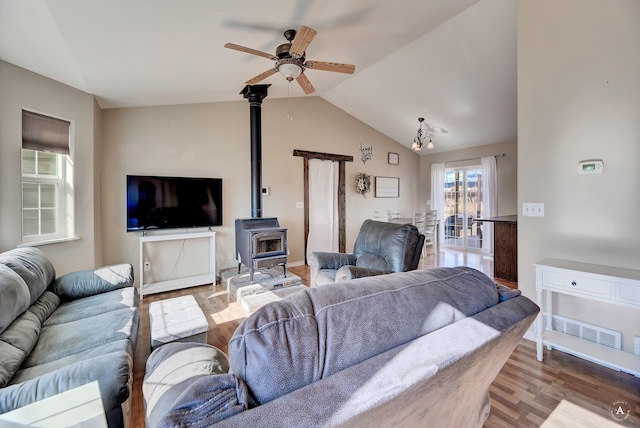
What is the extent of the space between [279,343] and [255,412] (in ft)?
0.47

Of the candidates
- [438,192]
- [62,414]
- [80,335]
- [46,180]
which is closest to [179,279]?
[46,180]

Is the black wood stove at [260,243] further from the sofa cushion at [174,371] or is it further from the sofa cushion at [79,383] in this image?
the sofa cushion at [174,371]

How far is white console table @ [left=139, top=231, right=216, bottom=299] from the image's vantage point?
3.70 metres

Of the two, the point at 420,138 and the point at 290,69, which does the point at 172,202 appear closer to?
the point at 290,69

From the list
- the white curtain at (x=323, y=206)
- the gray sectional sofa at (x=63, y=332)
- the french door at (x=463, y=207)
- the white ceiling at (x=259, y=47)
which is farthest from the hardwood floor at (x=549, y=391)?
the french door at (x=463, y=207)

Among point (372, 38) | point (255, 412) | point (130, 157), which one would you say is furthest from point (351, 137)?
point (255, 412)

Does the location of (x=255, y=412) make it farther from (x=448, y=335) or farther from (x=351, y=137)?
(x=351, y=137)

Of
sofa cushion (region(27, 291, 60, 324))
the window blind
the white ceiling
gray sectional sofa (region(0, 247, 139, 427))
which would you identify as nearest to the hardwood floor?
gray sectional sofa (region(0, 247, 139, 427))

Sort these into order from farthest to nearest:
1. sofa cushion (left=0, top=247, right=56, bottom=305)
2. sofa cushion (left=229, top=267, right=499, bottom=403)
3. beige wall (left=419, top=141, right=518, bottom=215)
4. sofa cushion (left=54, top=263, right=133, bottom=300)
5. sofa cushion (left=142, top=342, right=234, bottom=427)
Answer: beige wall (left=419, top=141, right=518, bottom=215) → sofa cushion (left=54, top=263, right=133, bottom=300) → sofa cushion (left=0, top=247, right=56, bottom=305) → sofa cushion (left=142, top=342, right=234, bottom=427) → sofa cushion (left=229, top=267, right=499, bottom=403)

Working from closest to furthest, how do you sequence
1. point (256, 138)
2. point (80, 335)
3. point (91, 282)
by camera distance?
point (80, 335), point (91, 282), point (256, 138)

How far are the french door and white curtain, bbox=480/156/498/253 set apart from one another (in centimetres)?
21

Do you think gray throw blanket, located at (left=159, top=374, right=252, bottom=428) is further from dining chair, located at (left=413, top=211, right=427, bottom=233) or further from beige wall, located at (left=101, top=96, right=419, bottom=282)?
dining chair, located at (left=413, top=211, right=427, bottom=233)

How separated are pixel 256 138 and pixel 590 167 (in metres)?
3.71

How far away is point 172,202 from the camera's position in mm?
3881
